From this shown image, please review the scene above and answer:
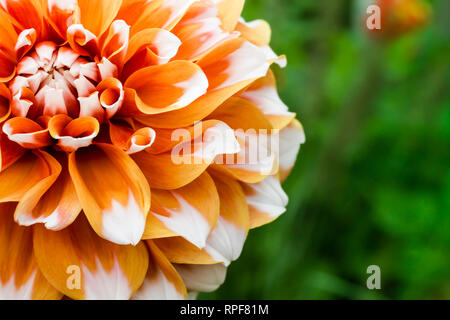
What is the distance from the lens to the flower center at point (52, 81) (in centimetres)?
80

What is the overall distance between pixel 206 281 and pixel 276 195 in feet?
0.51

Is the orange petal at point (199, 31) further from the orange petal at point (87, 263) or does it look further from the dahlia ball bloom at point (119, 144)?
the orange petal at point (87, 263)

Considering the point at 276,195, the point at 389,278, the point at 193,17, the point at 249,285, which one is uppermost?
the point at 193,17

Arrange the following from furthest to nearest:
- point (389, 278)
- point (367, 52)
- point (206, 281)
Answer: point (389, 278) → point (367, 52) → point (206, 281)

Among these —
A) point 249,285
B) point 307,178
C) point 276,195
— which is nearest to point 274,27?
point 307,178

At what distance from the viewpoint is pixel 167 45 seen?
81cm

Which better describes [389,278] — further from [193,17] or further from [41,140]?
[41,140]

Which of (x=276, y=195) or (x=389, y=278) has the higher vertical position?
(x=276, y=195)

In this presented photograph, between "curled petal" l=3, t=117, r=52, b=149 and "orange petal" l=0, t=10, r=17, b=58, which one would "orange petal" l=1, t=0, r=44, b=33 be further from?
"curled petal" l=3, t=117, r=52, b=149

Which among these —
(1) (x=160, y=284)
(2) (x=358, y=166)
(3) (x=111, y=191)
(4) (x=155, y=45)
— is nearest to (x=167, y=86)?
(4) (x=155, y=45)

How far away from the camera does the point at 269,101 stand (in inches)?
36.8

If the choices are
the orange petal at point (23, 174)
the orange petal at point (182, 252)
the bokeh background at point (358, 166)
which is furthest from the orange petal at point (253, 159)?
the bokeh background at point (358, 166)

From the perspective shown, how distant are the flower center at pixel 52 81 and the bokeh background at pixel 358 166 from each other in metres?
0.62

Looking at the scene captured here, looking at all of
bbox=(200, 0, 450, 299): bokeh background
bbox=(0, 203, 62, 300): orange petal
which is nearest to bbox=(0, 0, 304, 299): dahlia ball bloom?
bbox=(0, 203, 62, 300): orange petal
